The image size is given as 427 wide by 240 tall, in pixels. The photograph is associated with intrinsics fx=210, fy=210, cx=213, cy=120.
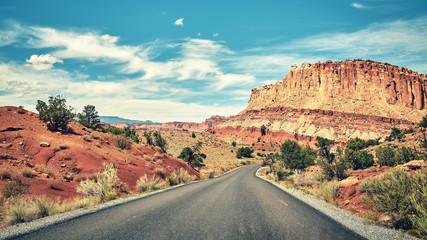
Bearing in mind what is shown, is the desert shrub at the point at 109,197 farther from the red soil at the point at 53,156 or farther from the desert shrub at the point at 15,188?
the desert shrub at the point at 15,188

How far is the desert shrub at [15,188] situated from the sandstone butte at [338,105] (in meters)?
105

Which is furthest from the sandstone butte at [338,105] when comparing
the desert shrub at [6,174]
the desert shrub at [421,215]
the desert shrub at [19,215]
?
the desert shrub at [19,215]

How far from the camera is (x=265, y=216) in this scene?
6.55 meters

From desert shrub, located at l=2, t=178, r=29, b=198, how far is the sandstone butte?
105 meters

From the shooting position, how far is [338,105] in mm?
109250

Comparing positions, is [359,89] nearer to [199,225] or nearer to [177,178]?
[177,178]

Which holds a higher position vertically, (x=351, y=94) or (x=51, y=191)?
(x=351, y=94)

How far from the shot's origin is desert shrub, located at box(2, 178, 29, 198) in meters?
8.33

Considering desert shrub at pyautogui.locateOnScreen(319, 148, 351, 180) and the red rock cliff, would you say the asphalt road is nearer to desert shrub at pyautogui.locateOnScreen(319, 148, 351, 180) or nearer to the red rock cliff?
desert shrub at pyautogui.locateOnScreen(319, 148, 351, 180)

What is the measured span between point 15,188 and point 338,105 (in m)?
125

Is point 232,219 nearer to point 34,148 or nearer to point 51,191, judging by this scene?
point 51,191

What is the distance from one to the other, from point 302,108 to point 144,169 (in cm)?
11168

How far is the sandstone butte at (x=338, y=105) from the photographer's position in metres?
98.3

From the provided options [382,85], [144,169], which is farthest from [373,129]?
[144,169]
